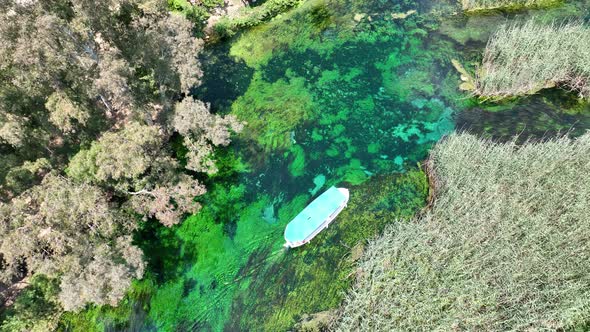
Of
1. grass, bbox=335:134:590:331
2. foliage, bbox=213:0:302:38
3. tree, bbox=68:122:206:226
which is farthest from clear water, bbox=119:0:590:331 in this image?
tree, bbox=68:122:206:226

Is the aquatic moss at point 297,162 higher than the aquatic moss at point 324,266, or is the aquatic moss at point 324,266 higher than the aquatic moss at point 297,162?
the aquatic moss at point 297,162

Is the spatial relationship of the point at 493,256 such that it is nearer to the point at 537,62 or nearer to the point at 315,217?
the point at 315,217

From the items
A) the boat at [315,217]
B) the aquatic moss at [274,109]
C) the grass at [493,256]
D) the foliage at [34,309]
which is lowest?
the grass at [493,256]

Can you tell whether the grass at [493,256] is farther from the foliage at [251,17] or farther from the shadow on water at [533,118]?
the foliage at [251,17]

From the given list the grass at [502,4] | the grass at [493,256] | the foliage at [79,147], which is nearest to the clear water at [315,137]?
the grass at [502,4]

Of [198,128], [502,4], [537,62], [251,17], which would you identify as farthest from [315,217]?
[502,4]

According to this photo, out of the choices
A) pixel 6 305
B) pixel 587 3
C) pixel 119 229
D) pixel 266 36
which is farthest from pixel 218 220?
pixel 587 3

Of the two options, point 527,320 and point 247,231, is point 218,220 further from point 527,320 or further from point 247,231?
point 527,320

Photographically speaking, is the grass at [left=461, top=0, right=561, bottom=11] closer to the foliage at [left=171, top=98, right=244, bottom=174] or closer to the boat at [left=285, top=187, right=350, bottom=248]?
the boat at [left=285, top=187, right=350, bottom=248]
